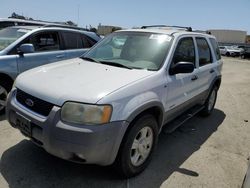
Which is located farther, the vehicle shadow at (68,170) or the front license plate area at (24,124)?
the vehicle shadow at (68,170)

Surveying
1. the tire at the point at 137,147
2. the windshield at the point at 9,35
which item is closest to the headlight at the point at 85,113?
the tire at the point at 137,147

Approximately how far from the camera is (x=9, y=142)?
3936 millimetres

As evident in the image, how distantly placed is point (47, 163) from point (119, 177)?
972mm

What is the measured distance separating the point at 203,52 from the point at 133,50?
185 centimetres

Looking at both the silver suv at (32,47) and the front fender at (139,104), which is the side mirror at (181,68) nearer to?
the front fender at (139,104)

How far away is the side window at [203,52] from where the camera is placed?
194 inches

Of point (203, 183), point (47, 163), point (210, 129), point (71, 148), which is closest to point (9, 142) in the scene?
point (47, 163)

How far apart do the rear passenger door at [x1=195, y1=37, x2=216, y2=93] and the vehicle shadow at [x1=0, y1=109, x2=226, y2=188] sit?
1421mm

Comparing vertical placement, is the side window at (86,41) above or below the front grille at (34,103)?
above

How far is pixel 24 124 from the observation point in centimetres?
300

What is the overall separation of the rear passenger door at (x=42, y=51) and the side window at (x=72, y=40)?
0.66 ft

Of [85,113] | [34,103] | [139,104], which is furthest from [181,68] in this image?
[34,103]

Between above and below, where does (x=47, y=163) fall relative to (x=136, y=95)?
below

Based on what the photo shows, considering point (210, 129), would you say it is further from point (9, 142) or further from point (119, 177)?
point (9, 142)
